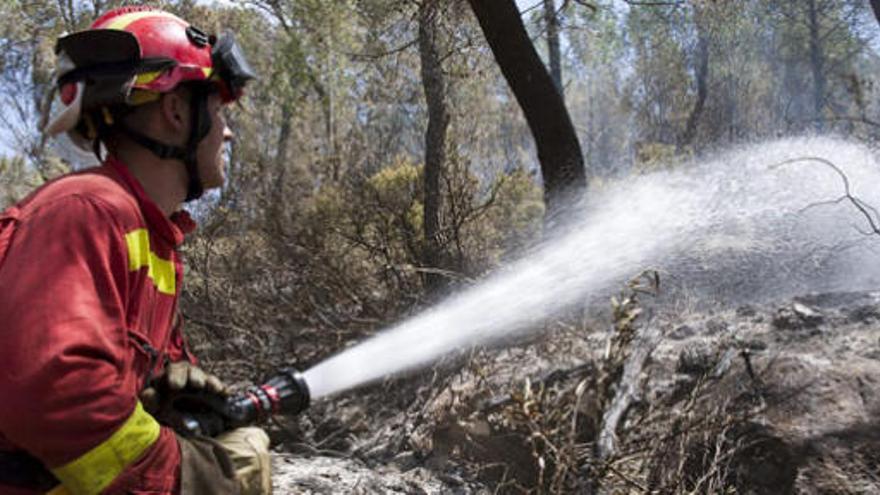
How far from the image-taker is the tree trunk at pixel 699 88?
1830 centimetres

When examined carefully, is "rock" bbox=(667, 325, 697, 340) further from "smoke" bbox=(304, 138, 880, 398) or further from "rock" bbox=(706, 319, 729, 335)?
"smoke" bbox=(304, 138, 880, 398)

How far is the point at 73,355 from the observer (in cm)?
135

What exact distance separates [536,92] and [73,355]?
18.7ft

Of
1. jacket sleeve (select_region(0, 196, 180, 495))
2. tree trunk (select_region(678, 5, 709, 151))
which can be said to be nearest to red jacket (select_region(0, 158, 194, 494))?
jacket sleeve (select_region(0, 196, 180, 495))

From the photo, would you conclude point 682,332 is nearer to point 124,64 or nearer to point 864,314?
point 864,314

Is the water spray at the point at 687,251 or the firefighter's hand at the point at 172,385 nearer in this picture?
the firefighter's hand at the point at 172,385

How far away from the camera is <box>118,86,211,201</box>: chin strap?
6.07 ft

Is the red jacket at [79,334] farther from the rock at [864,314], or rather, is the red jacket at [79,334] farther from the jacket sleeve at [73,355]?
the rock at [864,314]

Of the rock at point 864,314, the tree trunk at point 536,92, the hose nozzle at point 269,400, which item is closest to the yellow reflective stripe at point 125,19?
the hose nozzle at point 269,400

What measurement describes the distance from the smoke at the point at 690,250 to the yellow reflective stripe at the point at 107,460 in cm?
344

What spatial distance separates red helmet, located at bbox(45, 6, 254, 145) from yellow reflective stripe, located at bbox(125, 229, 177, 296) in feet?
1.32

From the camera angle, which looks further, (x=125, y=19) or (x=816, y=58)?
(x=816, y=58)

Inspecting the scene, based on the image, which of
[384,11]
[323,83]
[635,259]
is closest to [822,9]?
[323,83]

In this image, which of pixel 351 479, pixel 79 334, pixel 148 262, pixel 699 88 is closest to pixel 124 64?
pixel 148 262
